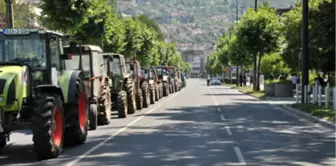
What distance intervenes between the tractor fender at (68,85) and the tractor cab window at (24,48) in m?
1.01

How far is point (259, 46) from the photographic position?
4850 centimetres

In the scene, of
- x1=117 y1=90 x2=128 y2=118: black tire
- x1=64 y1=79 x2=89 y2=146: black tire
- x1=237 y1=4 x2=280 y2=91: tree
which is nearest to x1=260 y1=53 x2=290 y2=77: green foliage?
x1=237 y1=4 x2=280 y2=91: tree

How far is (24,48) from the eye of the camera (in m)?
12.5

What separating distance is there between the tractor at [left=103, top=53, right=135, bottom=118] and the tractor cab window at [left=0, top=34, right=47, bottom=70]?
990cm

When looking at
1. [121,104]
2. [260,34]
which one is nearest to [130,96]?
A: [121,104]

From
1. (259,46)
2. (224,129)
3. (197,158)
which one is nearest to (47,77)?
(197,158)

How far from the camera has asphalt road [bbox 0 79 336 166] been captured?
37.4 feet

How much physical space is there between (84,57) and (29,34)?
23.3 feet

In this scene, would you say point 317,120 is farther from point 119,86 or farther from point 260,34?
point 260,34

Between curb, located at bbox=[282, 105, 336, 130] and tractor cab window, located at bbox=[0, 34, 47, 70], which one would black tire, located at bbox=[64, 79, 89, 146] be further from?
curb, located at bbox=[282, 105, 336, 130]

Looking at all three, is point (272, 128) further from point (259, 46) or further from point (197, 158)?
point (259, 46)

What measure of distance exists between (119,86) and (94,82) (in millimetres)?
5018

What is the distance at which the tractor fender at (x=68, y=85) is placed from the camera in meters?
13.2

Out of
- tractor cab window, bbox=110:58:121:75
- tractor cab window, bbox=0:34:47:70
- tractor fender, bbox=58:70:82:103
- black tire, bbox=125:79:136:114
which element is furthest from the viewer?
black tire, bbox=125:79:136:114
